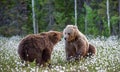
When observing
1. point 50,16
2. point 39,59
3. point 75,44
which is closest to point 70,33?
point 75,44

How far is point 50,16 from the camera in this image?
47188 millimetres

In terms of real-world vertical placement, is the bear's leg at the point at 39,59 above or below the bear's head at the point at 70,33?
below

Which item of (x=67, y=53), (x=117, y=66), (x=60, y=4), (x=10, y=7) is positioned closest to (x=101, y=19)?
(x=60, y=4)

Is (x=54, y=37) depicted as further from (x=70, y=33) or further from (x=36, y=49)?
(x=36, y=49)

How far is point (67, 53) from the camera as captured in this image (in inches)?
559

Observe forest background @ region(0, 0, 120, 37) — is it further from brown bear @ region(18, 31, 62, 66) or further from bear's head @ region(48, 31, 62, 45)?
brown bear @ region(18, 31, 62, 66)

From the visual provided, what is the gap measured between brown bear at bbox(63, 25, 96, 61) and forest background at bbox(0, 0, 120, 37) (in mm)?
28970

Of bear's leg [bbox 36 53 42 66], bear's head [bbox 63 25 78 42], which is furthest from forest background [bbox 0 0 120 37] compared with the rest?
bear's leg [bbox 36 53 42 66]

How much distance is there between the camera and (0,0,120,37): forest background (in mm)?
43875

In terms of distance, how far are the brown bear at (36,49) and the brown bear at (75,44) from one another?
0.68 m

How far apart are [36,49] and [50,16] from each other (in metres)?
35.0

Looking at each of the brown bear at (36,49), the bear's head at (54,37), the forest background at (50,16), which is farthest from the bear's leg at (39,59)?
the forest background at (50,16)

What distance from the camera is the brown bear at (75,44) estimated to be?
44.0ft

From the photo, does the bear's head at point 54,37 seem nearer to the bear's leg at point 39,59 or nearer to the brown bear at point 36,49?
the brown bear at point 36,49
